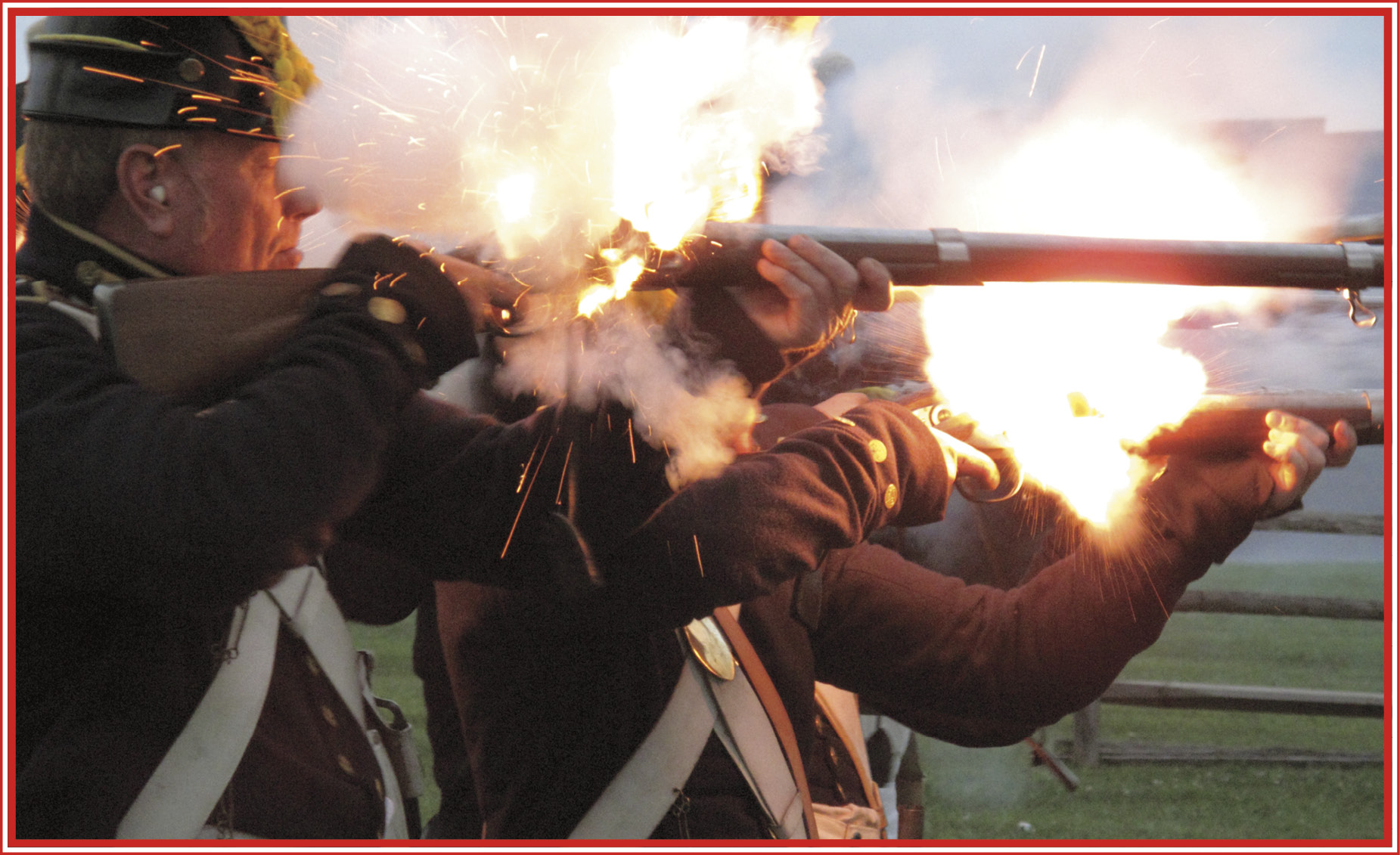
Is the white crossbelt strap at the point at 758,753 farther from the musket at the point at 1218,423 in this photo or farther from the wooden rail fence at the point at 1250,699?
the wooden rail fence at the point at 1250,699

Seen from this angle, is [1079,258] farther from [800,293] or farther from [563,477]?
[563,477]

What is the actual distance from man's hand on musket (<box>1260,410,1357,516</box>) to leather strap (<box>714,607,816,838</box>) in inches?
39.8

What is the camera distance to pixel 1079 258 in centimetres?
217

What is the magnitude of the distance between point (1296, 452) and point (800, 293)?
3.57 ft

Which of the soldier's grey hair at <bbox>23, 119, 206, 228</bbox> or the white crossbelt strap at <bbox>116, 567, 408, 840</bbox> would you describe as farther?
the soldier's grey hair at <bbox>23, 119, 206, 228</bbox>

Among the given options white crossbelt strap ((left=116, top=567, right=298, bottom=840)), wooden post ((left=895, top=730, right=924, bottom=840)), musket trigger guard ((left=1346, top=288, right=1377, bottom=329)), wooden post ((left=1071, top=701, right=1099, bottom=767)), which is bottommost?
wooden post ((left=1071, top=701, right=1099, bottom=767))

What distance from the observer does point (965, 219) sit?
9.44 feet

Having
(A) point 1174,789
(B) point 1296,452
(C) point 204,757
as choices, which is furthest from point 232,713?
(A) point 1174,789

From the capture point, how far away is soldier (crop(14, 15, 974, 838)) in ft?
4.52

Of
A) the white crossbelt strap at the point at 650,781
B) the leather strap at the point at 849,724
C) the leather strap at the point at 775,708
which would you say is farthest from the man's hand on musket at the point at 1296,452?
the white crossbelt strap at the point at 650,781

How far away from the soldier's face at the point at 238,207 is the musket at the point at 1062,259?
22.9 inches

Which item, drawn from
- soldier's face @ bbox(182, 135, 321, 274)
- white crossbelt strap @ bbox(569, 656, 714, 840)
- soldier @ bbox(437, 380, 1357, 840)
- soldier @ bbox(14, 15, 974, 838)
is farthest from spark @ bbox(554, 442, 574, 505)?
soldier's face @ bbox(182, 135, 321, 274)

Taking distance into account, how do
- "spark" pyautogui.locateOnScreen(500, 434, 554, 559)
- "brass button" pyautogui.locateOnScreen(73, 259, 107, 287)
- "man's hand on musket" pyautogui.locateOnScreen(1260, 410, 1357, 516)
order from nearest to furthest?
"brass button" pyautogui.locateOnScreen(73, 259, 107, 287), "spark" pyautogui.locateOnScreen(500, 434, 554, 559), "man's hand on musket" pyautogui.locateOnScreen(1260, 410, 1357, 516)

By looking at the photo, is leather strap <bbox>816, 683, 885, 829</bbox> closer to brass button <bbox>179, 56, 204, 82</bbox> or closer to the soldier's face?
the soldier's face
